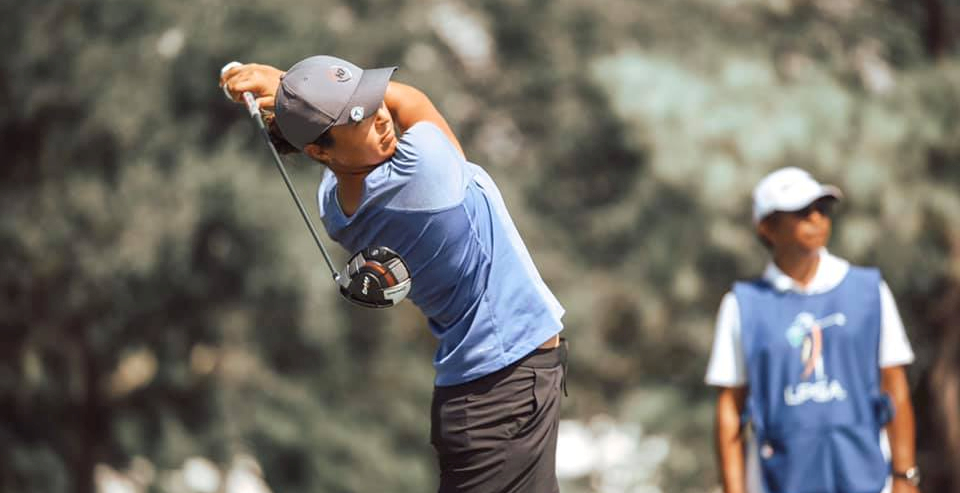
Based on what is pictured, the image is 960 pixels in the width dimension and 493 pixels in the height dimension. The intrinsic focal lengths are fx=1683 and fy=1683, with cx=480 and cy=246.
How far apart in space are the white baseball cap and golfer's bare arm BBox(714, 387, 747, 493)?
0.51m

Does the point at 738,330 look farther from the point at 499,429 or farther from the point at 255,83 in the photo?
the point at 255,83

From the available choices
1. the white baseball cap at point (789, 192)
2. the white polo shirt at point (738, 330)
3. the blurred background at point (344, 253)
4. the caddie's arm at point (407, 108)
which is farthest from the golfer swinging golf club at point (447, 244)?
the blurred background at point (344, 253)

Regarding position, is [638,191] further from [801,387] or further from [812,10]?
[801,387]

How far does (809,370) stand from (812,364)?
0.06ft

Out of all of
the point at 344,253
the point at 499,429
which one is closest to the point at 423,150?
the point at 499,429

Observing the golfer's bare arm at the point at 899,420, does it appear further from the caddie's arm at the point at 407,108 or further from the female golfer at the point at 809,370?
the caddie's arm at the point at 407,108

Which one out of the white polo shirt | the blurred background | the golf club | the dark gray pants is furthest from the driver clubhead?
the blurred background

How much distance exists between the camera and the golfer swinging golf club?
3.23 metres

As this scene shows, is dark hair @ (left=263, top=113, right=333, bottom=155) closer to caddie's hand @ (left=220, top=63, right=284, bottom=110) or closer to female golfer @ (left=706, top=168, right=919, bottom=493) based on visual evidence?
caddie's hand @ (left=220, top=63, right=284, bottom=110)

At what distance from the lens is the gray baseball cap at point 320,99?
3.19 meters

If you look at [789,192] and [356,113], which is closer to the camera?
[356,113]

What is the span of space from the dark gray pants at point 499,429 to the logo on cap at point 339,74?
2.26ft

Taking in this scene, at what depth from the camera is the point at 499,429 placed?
11.3 ft

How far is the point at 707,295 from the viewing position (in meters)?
10.9
